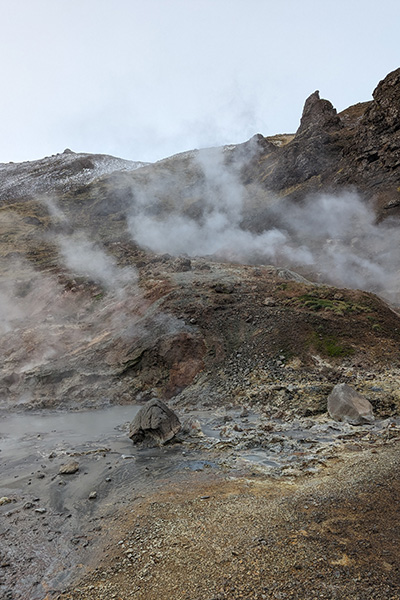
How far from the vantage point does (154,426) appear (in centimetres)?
1120

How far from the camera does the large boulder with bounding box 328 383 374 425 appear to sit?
11031 mm

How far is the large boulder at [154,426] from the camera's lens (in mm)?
11219

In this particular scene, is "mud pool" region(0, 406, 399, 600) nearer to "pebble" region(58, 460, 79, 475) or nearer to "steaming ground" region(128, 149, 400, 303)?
"pebble" region(58, 460, 79, 475)

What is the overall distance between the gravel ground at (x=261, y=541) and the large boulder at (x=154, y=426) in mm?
3139

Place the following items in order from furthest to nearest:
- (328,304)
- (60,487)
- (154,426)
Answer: (328,304)
(154,426)
(60,487)

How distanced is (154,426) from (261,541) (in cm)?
604

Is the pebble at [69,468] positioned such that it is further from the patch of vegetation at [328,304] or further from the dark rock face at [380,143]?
the dark rock face at [380,143]

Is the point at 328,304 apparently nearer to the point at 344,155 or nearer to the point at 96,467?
the point at 96,467

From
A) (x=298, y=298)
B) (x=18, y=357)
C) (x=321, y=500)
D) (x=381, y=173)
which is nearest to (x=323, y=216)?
(x=381, y=173)

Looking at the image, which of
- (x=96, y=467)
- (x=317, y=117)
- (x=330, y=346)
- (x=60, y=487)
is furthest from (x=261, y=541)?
(x=317, y=117)

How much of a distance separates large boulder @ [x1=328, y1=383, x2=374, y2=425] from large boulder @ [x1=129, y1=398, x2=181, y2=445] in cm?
510

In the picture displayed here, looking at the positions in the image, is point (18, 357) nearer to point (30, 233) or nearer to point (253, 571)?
point (253, 571)

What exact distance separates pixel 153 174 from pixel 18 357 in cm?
5439

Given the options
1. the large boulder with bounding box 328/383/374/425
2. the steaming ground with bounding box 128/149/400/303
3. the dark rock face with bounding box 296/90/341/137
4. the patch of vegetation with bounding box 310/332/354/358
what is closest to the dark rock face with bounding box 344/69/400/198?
the steaming ground with bounding box 128/149/400/303
